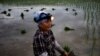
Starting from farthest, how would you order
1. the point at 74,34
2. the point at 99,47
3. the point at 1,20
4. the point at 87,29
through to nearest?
the point at 1,20
the point at 87,29
the point at 74,34
the point at 99,47

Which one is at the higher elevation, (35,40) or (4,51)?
(35,40)

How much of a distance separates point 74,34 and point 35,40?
32.2 feet

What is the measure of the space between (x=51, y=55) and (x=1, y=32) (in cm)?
1209

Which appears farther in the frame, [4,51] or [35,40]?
[4,51]

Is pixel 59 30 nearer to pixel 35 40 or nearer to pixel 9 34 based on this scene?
pixel 9 34

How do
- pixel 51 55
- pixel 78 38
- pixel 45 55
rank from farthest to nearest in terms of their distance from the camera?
pixel 78 38, pixel 51 55, pixel 45 55

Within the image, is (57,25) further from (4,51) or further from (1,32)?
(4,51)

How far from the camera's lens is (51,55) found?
477cm

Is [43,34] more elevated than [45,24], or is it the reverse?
[45,24]

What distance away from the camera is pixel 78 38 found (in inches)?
523

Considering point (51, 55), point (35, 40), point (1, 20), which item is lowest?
point (1, 20)

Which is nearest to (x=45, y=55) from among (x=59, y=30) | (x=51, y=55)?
(x=51, y=55)

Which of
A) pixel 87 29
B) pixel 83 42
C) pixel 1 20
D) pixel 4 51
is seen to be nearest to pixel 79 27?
pixel 87 29

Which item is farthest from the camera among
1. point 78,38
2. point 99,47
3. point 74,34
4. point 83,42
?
point 74,34
